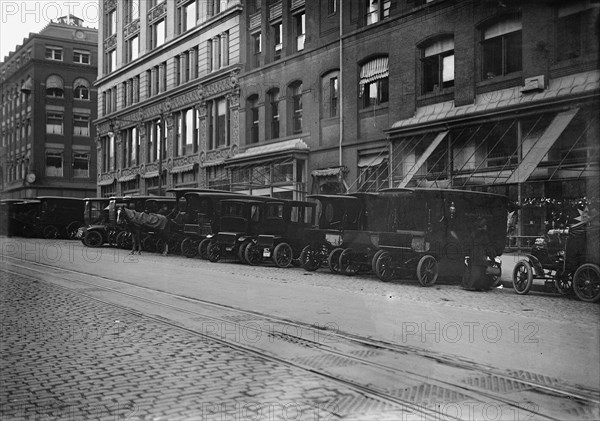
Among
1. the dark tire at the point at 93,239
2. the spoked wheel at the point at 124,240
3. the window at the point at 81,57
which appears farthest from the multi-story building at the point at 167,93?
the spoked wheel at the point at 124,240

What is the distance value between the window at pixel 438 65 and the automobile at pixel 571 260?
9.75 m

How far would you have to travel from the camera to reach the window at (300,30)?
25.0 m

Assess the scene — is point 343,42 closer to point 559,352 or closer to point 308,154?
point 308,154

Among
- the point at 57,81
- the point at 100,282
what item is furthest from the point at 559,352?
the point at 57,81

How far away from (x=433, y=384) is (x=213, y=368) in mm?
2034

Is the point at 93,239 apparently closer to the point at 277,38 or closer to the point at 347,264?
the point at 277,38

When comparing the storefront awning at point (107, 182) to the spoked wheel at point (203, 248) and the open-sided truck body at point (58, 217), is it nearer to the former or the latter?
the open-sided truck body at point (58, 217)

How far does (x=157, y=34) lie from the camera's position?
4362 centimetres

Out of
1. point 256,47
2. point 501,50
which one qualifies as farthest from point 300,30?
point 501,50

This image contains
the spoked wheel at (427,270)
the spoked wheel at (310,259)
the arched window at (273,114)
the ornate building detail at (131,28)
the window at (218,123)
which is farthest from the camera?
the ornate building detail at (131,28)

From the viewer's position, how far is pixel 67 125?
5206cm

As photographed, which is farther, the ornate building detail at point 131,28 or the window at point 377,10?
the ornate building detail at point 131,28

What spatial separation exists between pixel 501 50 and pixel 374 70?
5460 millimetres

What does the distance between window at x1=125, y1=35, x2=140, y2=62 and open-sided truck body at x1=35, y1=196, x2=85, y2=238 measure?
1597cm
